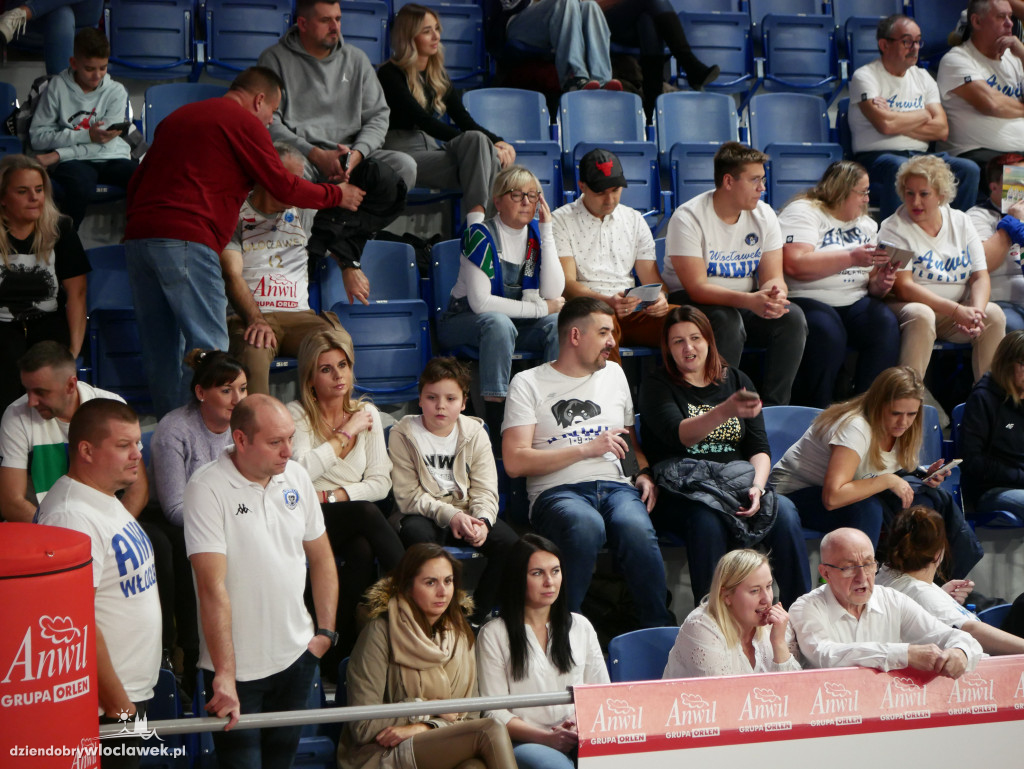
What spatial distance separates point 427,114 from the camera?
5934 millimetres

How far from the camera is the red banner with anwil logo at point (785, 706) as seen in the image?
3170 mm

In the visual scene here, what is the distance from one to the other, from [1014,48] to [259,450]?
575 centimetres

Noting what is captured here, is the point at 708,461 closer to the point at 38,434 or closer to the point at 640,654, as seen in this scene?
the point at 640,654

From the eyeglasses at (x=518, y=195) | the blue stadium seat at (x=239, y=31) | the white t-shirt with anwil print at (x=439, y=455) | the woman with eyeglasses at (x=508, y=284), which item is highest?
the blue stadium seat at (x=239, y=31)

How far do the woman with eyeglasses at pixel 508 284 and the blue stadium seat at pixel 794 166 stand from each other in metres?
1.79

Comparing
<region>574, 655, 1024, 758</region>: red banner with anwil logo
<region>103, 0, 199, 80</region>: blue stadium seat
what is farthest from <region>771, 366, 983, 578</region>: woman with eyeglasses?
<region>103, 0, 199, 80</region>: blue stadium seat

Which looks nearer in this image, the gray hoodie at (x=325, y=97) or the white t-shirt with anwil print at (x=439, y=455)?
the white t-shirt with anwil print at (x=439, y=455)

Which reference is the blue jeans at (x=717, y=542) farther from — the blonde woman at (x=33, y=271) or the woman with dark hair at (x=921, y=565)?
the blonde woman at (x=33, y=271)

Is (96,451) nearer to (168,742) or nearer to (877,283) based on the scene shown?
(168,742)

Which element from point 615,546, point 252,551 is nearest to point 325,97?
point 615,546

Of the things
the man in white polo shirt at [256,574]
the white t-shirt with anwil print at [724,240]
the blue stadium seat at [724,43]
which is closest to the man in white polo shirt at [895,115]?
the blue stadium seat at [724,43]

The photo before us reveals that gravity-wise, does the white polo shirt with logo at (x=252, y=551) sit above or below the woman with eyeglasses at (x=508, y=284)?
below

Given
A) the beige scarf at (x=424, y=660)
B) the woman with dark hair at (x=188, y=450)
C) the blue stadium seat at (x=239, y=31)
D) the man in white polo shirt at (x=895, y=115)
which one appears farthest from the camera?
the man in white polo shirt at (x=895, y=115)

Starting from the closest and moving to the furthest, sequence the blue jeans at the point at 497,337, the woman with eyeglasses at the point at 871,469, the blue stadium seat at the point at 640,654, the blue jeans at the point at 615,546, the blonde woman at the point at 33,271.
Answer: the blue stadium seat at the point at 640,654 → the blue jeans at the point at 615,546 → the woman with eyeglasses at the point at 871,469 → the blonde woman at the point at 33,271 → the blue jeans at the point at 497,337
